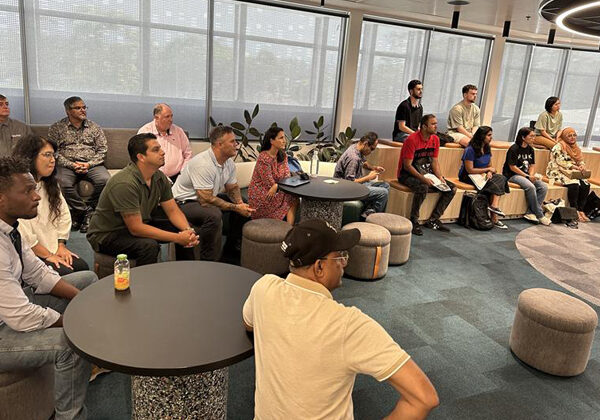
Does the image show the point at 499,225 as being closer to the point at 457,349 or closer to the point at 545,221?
the point at 545,221

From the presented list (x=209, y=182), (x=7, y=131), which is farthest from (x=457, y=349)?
A: (x=7, y=131)

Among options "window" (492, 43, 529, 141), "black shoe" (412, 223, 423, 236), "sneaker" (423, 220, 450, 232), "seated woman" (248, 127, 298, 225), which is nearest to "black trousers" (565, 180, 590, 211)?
"sneaker" (423, 220, 450, 232)

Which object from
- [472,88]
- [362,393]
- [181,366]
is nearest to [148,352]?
[181,366]

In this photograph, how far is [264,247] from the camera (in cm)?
402

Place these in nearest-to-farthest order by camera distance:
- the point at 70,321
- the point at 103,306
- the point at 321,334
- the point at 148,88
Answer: the point at 321,334 → the point at 70,321 → the point at 103,306 → the point at 148,88

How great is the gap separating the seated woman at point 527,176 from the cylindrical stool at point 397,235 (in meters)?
3.05

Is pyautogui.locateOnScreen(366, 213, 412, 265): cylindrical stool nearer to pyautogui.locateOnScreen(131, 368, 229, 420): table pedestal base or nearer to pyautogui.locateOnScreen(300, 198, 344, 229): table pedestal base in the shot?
pyautogui.locateOnScreen(300, 198, 344, 229): table pedestal base

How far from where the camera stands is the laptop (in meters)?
4.45

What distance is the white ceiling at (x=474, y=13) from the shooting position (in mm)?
6466

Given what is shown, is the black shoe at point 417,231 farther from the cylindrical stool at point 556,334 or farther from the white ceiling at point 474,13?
the white ceiling at point 474,13

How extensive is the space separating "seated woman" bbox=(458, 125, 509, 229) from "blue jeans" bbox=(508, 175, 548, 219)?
1.32 feet

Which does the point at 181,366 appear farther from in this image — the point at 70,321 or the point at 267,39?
the point at 267,39

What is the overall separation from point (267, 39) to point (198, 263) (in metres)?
5.42

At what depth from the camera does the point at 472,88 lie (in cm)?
732
